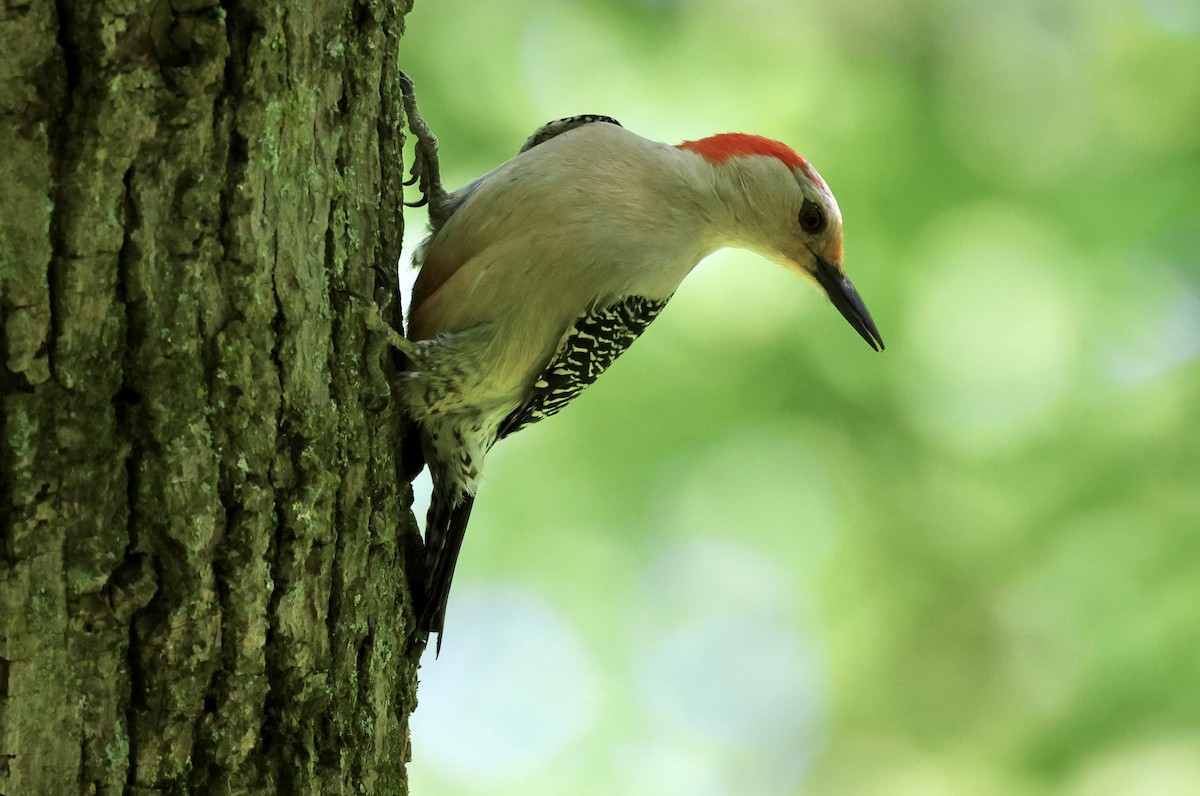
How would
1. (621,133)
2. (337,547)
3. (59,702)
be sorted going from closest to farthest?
1. (59,702)
2. (337,547)
3. (621,133)

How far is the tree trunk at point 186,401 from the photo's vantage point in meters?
1.90

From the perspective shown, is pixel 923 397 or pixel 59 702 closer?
pixel 59 702

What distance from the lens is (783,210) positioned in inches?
148

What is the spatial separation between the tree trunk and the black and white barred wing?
38.9 inches

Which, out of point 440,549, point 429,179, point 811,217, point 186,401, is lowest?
point 186,401

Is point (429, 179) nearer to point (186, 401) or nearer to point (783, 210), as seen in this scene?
point (783, 210)

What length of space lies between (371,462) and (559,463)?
3.69 m

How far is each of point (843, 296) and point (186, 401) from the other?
242 cm

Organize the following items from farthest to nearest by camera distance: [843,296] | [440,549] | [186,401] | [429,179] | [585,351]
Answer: [843,296]
[429,179]
[585,351]
[440,549]
[186,401]

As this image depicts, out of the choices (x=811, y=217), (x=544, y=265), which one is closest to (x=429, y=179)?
(x=544, y=265)

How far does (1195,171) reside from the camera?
6332mm

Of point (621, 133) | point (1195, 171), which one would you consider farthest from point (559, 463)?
point (1195, 171)

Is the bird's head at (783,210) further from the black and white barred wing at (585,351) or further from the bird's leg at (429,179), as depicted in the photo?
the bird's leg at (429,179)

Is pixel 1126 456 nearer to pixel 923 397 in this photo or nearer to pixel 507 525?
pixel 923 397
